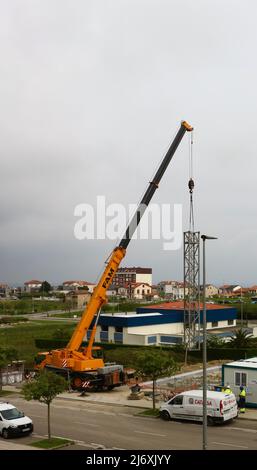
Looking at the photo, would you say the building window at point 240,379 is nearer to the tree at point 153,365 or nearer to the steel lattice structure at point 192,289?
the tree at point 153,365

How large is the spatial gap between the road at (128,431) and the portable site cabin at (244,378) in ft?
10.2

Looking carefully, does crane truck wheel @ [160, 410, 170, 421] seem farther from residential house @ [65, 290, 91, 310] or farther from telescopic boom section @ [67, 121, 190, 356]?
residential house @ [65, 290, 91, 310]

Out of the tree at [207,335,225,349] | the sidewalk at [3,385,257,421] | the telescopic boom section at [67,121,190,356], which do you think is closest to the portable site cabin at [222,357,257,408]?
the sidewalk at [3,385,257,421]

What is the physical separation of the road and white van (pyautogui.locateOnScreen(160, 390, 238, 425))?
14.9 inches

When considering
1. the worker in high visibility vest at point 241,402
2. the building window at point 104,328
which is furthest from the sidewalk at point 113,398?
the building window at point 104,328

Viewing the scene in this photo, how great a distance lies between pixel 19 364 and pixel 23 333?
2967cm

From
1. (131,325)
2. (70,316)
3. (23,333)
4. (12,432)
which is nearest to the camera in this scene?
(12,432)

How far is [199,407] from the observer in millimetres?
24344

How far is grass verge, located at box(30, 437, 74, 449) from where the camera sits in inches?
798

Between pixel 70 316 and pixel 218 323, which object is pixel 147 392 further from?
pixel 70 316

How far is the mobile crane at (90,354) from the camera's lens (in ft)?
107

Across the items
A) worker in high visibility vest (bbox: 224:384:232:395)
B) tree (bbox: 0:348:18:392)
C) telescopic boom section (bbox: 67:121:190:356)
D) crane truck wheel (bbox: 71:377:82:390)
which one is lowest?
crane truck wheel (bbox: 71:377:82:390)
